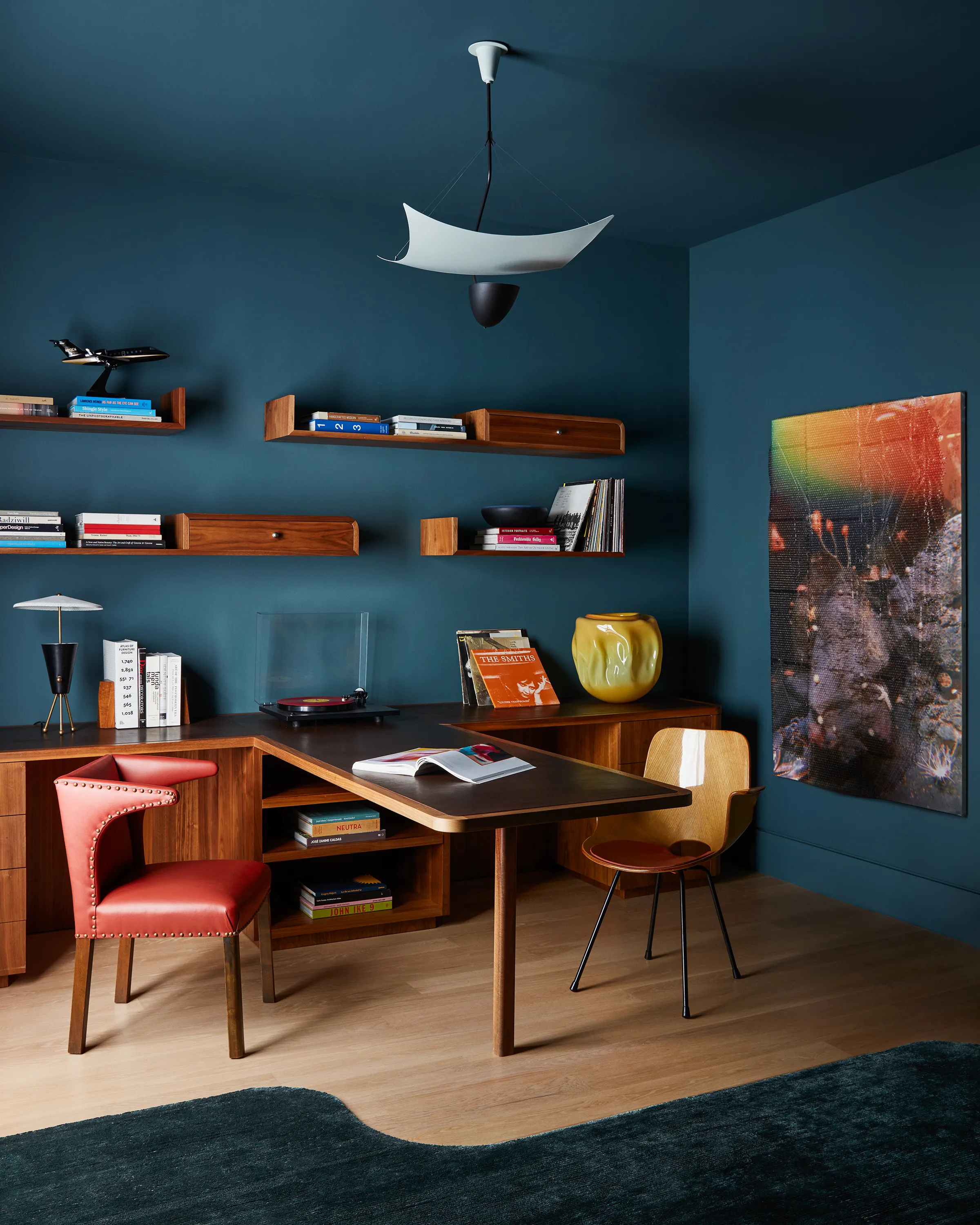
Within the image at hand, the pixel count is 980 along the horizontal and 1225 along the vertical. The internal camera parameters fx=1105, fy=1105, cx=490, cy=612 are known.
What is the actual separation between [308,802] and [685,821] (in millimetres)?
1312

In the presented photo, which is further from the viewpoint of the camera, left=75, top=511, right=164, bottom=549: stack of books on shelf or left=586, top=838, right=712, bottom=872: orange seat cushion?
left=75, top=511, right=164, bottom=549: stack of books on shelf

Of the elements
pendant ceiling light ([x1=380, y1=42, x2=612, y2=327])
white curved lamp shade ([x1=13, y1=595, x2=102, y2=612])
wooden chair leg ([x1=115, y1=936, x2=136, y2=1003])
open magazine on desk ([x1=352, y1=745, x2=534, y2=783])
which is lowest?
wooden chair leg ([x1=115, y1=936, x2=136, y2=1003])

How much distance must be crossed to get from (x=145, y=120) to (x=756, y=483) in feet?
9.27

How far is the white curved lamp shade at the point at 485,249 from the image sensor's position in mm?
2818

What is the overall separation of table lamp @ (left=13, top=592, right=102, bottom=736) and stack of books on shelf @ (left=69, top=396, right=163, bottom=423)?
0.64 metres

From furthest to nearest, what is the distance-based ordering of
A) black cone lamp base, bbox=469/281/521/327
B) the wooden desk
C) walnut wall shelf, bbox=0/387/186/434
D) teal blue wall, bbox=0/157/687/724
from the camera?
teal blue wall, bbox=0/157/687/724, walnut wall shelf, bbox=0/387/186/434, black cone lamp base, bbox=469/281/521/327, the wooden desk

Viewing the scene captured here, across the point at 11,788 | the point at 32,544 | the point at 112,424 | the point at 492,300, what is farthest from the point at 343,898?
the point at 492,300

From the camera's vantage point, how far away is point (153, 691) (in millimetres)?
3963

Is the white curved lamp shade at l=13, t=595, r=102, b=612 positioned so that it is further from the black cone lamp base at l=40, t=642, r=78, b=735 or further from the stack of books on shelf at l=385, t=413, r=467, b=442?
the stack of books on shelf at l=385, t=413, r=467, b=442

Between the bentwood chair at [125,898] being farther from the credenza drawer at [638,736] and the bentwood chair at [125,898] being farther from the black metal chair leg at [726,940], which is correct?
the credenza drawer at [638,736]

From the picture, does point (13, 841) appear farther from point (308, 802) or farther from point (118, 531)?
point (118, 531)

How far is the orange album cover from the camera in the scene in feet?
15.2

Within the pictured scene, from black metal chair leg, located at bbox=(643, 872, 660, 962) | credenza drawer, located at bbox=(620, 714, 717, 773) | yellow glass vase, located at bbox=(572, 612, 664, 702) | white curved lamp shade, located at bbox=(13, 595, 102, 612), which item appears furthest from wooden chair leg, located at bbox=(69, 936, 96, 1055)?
yellow glass vase, located at bbox=(572, 612, 664, 702)

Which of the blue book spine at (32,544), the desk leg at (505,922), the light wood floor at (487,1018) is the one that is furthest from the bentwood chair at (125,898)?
the blue book spine at (32,544)
